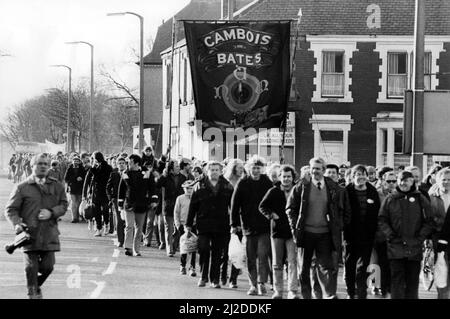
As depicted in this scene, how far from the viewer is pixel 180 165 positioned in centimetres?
2173

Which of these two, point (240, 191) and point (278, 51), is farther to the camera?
point (278, 51)

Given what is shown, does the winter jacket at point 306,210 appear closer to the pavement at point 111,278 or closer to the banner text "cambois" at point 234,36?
the pavement at point 111,278

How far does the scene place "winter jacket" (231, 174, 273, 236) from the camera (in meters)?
15.5

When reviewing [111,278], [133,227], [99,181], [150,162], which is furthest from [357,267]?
[99,181]

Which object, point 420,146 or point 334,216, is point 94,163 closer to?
point 420,146

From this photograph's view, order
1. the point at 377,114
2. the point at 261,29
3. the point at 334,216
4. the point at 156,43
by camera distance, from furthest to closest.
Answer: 1. the point at 156,43
2. the point at 377,114
3. the point at 261,29
4. the point at 334,216

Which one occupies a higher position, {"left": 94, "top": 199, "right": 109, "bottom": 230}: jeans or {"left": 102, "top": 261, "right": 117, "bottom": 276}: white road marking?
{"left": 94, "top": 199, "right": 109, "bottom": 230}: jeans

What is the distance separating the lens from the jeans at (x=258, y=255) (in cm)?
1541

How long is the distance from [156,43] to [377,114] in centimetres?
3460

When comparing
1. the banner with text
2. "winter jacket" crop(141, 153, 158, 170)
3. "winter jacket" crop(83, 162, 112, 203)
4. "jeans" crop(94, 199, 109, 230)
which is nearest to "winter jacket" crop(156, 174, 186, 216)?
"winter jacket" crop(141, 153, 158, 170)

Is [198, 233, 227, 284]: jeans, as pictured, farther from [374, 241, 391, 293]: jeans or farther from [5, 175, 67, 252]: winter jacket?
[5, 175, 67, 252]: winter jacket

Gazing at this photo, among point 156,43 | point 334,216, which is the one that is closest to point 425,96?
point 334,216

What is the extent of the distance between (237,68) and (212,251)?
4113 mm

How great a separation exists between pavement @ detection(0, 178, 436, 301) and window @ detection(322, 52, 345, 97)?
69.2 ft
